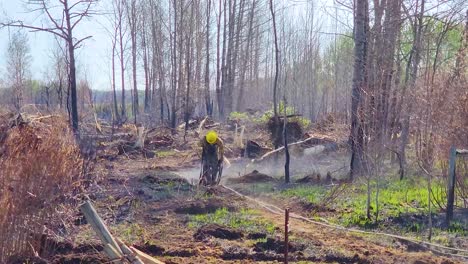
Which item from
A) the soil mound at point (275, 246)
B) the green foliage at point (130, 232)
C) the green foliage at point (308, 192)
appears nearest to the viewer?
the soil mound at point (275, 246)

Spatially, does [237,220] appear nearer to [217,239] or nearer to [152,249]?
[217,239]

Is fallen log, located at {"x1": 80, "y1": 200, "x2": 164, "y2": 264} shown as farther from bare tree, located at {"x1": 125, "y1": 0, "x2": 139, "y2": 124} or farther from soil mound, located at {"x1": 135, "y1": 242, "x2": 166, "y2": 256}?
bare tree, located at {"x1": 125, "y1": 0, "x2": 139, "y2": 124}

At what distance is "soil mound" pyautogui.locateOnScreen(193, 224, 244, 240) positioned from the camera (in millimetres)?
7555

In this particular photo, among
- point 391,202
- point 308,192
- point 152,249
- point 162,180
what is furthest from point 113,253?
point 162,180

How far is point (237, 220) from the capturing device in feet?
28.0

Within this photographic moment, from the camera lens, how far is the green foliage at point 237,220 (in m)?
8.02

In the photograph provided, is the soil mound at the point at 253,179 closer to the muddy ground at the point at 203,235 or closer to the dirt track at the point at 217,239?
the muddy ground at the point at 203,235

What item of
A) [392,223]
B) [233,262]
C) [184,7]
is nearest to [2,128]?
[233,262]

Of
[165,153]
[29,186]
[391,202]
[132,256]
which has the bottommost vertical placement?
[165,153]

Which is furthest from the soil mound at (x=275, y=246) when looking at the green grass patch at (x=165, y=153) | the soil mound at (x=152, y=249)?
the green grass patch at (x=165, y=153)

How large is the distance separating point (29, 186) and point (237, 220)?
3838 millimetres

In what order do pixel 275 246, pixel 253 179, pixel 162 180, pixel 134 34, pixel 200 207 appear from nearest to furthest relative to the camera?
pixel 275 246 → pixel 200 207 → pixel 162 180 → pixel 253 179 → pixel 134 34

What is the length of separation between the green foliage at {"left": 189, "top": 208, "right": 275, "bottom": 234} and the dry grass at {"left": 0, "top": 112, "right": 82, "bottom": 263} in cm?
295

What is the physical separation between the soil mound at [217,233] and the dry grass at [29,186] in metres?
2.26
